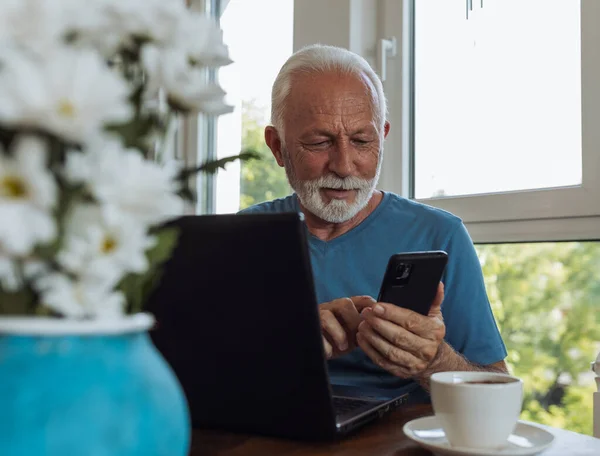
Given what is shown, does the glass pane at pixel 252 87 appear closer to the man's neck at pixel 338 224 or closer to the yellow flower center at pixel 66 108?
the man's neck at pixel 338 224

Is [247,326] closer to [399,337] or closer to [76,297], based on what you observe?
[76,297]

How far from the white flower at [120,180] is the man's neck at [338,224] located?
3.83 ft

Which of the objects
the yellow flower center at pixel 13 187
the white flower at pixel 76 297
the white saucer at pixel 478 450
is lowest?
the white saucer at pixel 478 450

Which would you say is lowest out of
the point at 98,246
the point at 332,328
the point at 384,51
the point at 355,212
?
the point at 332,328

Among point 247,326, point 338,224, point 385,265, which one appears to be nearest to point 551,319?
point 385,265

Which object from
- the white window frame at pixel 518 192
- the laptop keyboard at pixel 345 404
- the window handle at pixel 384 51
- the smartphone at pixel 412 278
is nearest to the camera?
the laptop keyboard at pixel 345 404

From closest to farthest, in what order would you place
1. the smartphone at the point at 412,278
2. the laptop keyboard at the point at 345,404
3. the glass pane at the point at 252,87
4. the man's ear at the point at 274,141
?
1. the laptop keyboard at the point at 345,404
2. the smartphone at the point at 412,278
3. the man's ear at the point at 274,141
4. the glass pane at the point at 252,87

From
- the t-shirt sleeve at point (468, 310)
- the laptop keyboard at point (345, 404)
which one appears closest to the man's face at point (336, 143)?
the t-shirt sleeve at point (468, 310)

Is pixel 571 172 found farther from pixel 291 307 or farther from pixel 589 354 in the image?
pixel 291 307

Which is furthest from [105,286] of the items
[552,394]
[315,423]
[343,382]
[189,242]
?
[552,394]

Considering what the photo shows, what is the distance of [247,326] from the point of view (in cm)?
67

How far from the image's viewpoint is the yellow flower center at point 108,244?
1.36 feet

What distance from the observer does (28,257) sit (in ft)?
1.34

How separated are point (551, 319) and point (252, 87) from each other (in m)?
1.37
